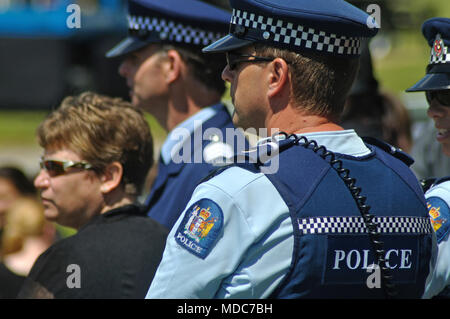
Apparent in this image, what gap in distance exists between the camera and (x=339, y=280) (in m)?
1.80

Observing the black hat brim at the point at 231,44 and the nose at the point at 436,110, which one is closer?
the black hat brim at the point at 231,44

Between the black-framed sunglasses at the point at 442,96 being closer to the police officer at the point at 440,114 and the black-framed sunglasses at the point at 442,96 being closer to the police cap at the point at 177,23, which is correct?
the police officer at the point at 440,114

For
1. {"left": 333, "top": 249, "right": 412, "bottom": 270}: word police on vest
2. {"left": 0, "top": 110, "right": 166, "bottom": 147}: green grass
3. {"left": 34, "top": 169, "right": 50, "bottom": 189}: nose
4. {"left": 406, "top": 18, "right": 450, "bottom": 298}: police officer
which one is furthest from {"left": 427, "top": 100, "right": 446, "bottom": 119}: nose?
{"left": 0, "top": 110, "right": 166, "bottom": 147}: green grass

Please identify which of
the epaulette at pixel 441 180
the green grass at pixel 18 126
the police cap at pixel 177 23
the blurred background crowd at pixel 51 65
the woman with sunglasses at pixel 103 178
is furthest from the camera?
the blurred background crowd at pixel 51 65

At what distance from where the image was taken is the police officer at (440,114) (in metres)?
2.16

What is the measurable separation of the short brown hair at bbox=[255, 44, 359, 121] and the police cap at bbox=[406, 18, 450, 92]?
0.56m

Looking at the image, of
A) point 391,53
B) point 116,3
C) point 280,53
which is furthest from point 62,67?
point 280,53

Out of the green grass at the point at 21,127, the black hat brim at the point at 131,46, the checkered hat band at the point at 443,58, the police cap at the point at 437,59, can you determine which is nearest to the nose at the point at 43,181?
the black hat brim at the point at 131,46

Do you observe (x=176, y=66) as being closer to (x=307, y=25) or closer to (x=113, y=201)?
Result: (x=113, y=201)

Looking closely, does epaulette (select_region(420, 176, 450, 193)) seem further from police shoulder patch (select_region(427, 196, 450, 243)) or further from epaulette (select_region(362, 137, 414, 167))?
epaulette (select_region(362, 137, 414, 167))

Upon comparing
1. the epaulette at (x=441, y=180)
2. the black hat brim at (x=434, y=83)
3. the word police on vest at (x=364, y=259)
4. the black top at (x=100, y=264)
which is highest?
the black hat brim at (x=434, y=83)

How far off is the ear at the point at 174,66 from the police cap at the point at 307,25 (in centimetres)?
155

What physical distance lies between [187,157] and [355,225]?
1.49 metres

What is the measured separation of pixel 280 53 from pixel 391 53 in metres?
19.6
